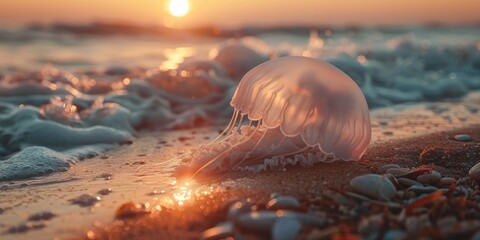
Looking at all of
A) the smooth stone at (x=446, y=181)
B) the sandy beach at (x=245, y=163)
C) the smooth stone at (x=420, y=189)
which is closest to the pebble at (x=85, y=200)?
the sandy beach at (x=245, y=163)

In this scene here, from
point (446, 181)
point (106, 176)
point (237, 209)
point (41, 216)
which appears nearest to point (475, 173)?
point (446, 181)

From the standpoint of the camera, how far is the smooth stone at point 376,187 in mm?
2303

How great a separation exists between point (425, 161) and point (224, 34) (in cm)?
1610

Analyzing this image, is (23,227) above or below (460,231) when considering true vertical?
above

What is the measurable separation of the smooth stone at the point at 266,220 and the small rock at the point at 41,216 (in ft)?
2.84

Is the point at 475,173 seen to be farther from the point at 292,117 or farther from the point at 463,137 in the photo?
the point at 463,137

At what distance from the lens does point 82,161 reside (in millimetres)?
3410

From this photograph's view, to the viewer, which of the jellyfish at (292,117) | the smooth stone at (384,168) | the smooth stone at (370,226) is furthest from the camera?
the smooth stone at (384,168)

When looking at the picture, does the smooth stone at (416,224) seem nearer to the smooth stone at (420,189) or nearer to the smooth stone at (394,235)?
the smooth stone at (394,235)

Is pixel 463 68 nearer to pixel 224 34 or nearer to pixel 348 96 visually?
pixel 348 96

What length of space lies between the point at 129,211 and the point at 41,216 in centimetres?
39

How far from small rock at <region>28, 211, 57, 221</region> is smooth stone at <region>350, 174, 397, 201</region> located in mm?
1317

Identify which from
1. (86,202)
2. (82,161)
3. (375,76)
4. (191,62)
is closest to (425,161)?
(86,202)

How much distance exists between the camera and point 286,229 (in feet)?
5.98
